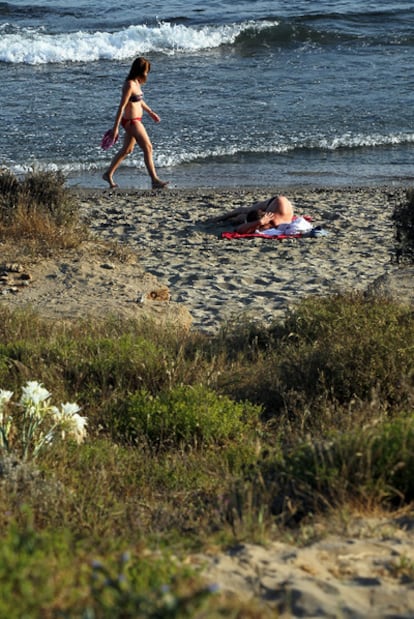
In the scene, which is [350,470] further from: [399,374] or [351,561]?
[399,374]

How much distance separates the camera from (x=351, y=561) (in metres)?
3.49

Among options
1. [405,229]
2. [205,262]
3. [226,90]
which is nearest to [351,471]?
[405,229]

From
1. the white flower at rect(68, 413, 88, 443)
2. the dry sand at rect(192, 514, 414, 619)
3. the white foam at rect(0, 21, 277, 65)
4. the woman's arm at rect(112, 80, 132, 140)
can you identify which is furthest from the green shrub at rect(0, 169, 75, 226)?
the white foam at rect(0, 21, 277, 65)

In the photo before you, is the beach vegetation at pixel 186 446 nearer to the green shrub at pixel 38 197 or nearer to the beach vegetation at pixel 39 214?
the beach vegetation at pixel 39 214

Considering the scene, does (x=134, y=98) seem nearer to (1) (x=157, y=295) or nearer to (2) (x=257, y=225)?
(2) (x=257, y=225)

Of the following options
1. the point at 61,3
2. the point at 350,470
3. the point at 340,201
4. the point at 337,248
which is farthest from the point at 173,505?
the point at 61,3

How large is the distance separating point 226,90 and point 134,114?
7.59 metres

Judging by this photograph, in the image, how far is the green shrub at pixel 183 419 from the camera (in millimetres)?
5254

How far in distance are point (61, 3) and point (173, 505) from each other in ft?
104

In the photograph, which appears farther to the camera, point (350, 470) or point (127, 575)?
point (350, 470)

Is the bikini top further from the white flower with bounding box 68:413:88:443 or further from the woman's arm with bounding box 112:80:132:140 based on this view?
the white flower with bounding box 68:413:88:443

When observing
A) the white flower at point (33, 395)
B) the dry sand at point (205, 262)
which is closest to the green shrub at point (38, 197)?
the dry sand at point (205, 262)

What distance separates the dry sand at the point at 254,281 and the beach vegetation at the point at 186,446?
24 cm

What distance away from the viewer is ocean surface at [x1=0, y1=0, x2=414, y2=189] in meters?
15.9
